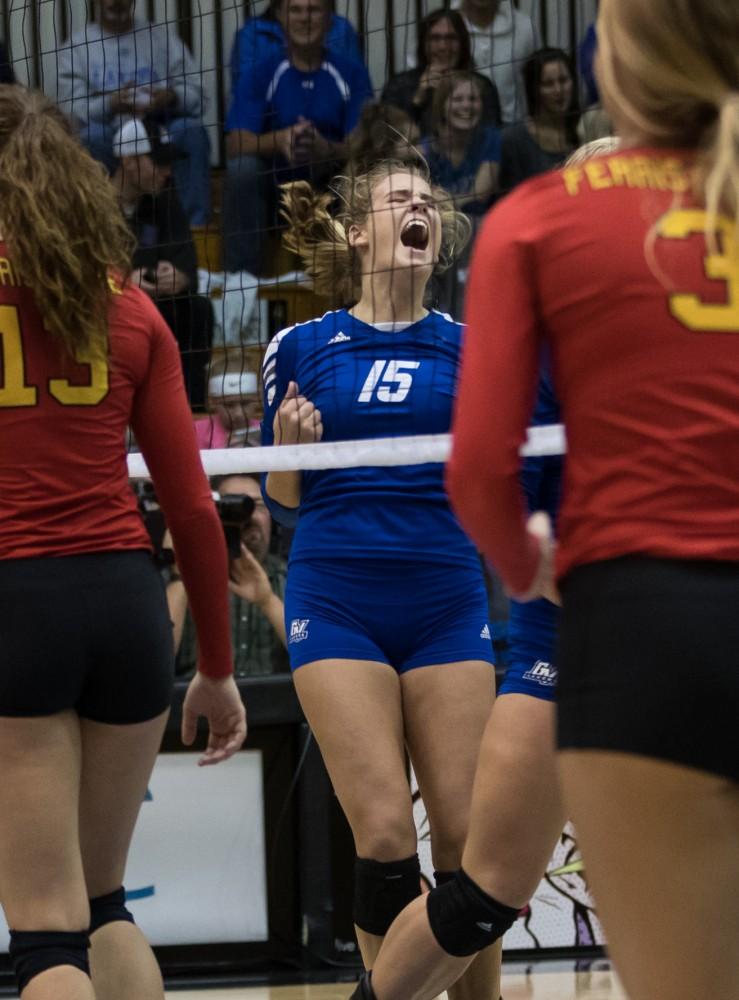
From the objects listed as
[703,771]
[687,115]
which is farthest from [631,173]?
[703,771]

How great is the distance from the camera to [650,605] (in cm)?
162

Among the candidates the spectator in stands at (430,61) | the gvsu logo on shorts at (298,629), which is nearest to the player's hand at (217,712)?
the gvsu logo on shorts at (298,629)

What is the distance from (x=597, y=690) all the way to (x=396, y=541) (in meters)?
1.99

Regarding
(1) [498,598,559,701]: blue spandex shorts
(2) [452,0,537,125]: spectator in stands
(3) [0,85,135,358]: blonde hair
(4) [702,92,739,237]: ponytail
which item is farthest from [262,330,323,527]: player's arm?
(2) [452,0,537,125]: spectator in stands

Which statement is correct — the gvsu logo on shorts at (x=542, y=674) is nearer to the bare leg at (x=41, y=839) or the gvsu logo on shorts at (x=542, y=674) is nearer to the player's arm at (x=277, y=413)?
the player's arm at (x=277, y=413)

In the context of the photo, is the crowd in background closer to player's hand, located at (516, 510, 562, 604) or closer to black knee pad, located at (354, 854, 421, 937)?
black knee pad, located at (354, 854, 421, 937)

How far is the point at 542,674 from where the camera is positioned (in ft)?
10.4

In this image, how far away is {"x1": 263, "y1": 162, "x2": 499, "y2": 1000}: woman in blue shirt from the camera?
136 inches

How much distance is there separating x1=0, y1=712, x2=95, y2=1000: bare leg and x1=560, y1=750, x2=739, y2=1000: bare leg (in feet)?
4.22

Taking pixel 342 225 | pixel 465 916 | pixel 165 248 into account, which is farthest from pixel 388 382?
pixel 165 248

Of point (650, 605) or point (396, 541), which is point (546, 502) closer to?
point (396, 541)

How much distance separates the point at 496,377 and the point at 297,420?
1.85 m

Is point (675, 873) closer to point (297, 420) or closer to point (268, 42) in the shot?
point (297, 420)

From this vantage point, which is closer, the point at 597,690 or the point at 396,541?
the point at 597,690
